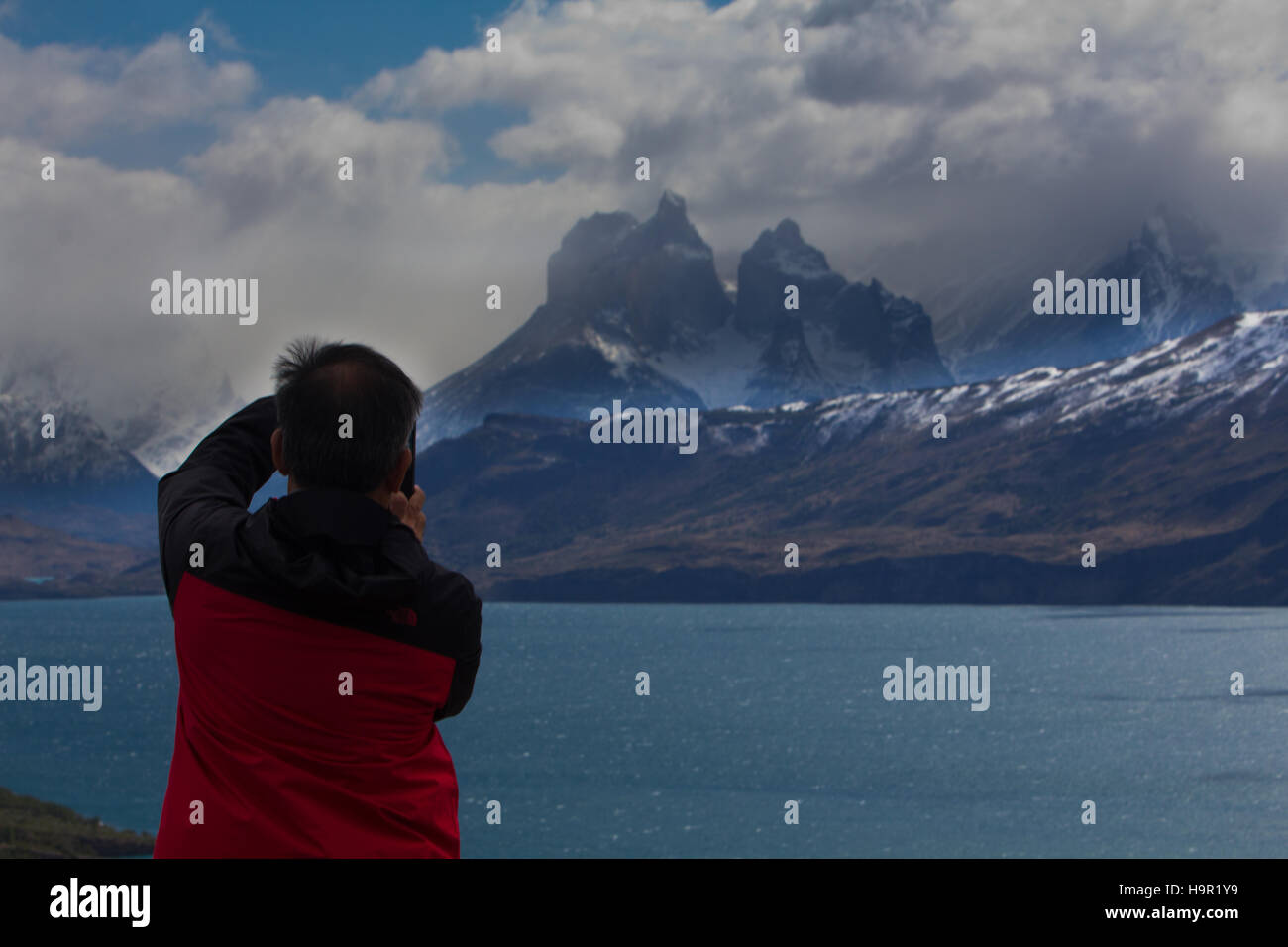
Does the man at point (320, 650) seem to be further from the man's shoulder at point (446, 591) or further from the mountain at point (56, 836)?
the mountain at point (56, 836)

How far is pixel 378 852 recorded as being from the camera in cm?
355

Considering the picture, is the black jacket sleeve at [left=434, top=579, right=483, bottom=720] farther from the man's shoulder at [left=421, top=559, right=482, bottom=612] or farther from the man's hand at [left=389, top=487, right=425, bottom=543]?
the man's hand at [left=389, top=487, right=425, bottom=543]

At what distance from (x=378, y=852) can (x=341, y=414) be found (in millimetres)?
1227

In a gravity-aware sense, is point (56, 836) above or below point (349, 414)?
below

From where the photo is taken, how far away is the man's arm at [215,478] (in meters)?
3.76

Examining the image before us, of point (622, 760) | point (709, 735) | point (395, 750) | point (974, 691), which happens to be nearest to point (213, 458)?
point (395, 750)

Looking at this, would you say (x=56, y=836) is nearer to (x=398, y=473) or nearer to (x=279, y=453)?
(x=279, y=453)

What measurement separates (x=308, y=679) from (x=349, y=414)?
75 cm

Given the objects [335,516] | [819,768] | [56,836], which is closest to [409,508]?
[335,516]

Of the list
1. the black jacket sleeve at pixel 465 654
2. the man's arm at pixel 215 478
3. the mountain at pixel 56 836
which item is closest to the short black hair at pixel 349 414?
the man's arm at pixel 215 478

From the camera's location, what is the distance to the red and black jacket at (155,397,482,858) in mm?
3516

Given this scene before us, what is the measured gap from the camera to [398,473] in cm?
378
